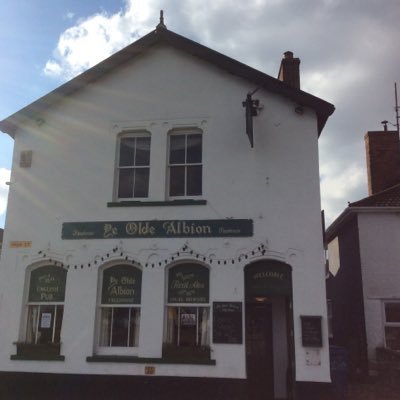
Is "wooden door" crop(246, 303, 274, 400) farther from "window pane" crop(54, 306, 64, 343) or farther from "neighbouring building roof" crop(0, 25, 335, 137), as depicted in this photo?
"neighbouring building roof" crop(0, 25, 335, 137)

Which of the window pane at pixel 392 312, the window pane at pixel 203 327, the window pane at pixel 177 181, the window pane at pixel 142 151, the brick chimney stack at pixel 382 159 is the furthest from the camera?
the brick chimney stack at pixel 382 159

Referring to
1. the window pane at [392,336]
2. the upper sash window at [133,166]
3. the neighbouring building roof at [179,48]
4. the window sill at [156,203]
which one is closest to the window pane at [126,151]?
the upper sash window at [133,166]

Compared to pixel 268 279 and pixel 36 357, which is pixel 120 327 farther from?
pixel 268 279

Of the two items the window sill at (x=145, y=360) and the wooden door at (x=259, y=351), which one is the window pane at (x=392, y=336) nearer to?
the wooden door at (x=259, y=351)

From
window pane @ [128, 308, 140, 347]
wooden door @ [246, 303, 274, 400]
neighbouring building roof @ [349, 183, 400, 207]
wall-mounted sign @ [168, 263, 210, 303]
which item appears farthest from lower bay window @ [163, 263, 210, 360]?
neighbouring building roof @ [349, 183, 400, 207]

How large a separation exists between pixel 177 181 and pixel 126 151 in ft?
5.13

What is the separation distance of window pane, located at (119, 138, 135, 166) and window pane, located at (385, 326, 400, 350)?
9.23 metres

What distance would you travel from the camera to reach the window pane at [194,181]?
1104 centimetres

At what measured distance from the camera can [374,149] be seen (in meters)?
17.0

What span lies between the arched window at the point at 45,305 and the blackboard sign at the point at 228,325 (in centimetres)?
365

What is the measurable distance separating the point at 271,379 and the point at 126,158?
Result: 6.38m

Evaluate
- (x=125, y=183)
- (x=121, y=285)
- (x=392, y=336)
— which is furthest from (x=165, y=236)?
(x=392, y=336)

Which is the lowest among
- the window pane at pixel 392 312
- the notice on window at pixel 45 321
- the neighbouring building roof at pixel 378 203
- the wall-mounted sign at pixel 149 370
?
the wall-mounted sign at pixel 149 370

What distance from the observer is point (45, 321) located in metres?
10.9
